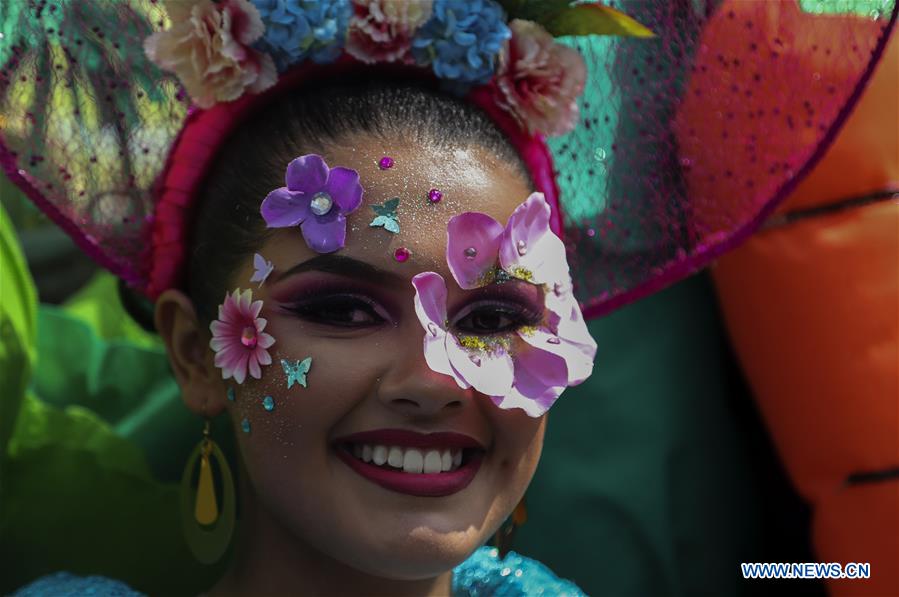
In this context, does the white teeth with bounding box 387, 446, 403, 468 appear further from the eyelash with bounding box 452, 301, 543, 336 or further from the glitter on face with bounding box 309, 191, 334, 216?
the glitter on face with bounding box 309, 191, 334, 216

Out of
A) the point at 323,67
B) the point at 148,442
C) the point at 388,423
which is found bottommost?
the point at 148,442

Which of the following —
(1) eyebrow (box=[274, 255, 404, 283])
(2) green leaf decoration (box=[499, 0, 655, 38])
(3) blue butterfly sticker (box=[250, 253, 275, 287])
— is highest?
(2) green leaf decoration (box=[499, 0, 655, 38])

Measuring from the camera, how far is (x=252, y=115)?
61.1 inches

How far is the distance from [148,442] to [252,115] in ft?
2.40

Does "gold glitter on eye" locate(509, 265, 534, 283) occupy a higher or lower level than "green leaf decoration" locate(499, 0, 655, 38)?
lower

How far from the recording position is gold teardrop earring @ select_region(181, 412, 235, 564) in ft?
5.11

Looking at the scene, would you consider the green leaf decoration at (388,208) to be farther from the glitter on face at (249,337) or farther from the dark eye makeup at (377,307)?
the glitter on face at (249,337)

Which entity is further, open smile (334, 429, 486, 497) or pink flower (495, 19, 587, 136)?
pink flower (495, 19, 587, 136)

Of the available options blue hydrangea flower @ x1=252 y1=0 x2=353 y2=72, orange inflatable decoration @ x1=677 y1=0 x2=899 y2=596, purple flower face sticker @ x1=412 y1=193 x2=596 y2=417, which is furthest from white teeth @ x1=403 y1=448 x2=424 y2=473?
orange inflatable decoration @ x1=677 y1=0 x2=899 y2=596

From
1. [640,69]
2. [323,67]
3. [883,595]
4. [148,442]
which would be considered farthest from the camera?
→ [148,442]

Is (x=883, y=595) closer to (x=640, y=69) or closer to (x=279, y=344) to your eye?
(x=640, y=69)

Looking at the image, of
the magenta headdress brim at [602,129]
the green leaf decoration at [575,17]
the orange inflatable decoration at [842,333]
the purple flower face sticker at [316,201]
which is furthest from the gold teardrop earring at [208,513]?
the orange inflatable decoration at [842,333]

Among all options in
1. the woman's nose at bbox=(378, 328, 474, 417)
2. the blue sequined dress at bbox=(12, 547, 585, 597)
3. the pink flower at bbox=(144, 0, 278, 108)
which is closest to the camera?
the woman's nose at bbox=(378, 328, 474, 417)

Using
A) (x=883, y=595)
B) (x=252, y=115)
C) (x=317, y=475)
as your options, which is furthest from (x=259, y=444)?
(x=883, y=595)
